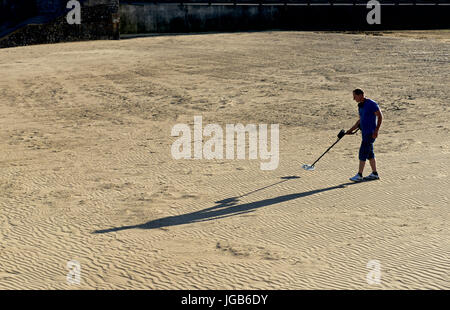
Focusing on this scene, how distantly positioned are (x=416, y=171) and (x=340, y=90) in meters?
7.65

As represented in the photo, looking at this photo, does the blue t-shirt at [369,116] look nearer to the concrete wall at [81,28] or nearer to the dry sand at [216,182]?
the dry sand at [216,182]

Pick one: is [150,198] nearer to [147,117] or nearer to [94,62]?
[147,117]

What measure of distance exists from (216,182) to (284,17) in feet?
81.5

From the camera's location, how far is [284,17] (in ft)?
113

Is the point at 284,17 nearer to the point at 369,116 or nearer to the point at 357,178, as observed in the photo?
the point at 369,116

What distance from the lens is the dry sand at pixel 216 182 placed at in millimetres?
7891

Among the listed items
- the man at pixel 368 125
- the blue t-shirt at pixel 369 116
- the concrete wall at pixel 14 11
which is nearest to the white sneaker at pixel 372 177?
the man at pixel 368 125

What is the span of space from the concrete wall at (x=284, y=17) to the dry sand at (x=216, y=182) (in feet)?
34.5

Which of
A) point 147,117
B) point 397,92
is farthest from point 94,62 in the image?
point 397,92

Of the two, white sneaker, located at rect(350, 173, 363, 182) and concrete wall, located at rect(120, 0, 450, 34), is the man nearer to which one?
white sneaker, located at rect(350, 173, 363, 182)

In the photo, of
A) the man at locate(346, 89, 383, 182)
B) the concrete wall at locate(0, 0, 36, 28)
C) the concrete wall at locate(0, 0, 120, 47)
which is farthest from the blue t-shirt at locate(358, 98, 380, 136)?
the concrete wall at locate(0, 0, 36, 28)

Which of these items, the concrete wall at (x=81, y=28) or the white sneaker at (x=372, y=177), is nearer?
the white sneaker at (x=372, y=177)

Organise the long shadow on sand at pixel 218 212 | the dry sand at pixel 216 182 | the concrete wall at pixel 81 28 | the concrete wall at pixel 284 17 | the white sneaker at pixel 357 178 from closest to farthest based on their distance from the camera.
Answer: the dry sand at pixel 216 182, the long shadow on sand at pixel 218 212, the white sneaker at pixel 357 178, the concrete wall at pixel 81 28, the concrete wall at pixel 284 17

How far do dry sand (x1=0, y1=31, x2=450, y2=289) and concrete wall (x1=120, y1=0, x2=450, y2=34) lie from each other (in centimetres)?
1052
